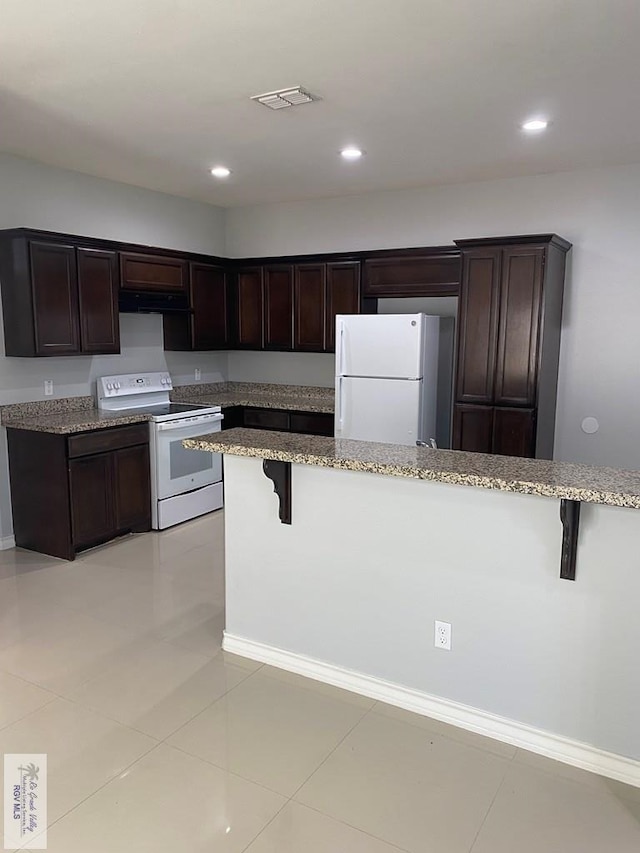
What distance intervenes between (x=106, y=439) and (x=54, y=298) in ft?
3.35

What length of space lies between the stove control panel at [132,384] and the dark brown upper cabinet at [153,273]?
2.37 feet

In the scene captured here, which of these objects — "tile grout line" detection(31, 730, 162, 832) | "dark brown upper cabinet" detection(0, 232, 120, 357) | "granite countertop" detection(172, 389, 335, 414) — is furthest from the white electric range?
"tile grout line" detection(31, 730, 162, 832)

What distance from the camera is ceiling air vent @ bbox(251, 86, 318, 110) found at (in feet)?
9.69

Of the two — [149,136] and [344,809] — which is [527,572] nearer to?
[344,809]

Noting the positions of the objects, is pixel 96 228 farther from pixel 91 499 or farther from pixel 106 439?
pixel 91 499

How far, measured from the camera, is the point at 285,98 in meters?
3.03

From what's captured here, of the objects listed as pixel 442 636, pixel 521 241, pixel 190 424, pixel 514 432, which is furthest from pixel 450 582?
pixel 190 424

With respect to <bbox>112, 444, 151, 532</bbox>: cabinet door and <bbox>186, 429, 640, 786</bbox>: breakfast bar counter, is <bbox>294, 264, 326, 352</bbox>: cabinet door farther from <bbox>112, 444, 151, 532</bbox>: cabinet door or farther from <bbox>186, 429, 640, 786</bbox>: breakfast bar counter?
<bbox>186, 429, 640, 786</bbox>: breakfast bar counter

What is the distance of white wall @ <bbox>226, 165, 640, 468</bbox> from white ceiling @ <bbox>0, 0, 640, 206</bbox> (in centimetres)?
24

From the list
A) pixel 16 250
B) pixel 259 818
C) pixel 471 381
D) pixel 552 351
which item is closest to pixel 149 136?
pixel 16 250

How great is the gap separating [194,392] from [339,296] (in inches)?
66.3

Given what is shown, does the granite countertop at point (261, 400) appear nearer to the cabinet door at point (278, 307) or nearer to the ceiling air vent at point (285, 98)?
the cabinet door at point (278, 307)

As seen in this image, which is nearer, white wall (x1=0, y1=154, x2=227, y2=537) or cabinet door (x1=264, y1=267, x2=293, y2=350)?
white wall (x1=0, y1=154, x2=227, y2=537)

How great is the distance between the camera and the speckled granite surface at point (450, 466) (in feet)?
6.64
